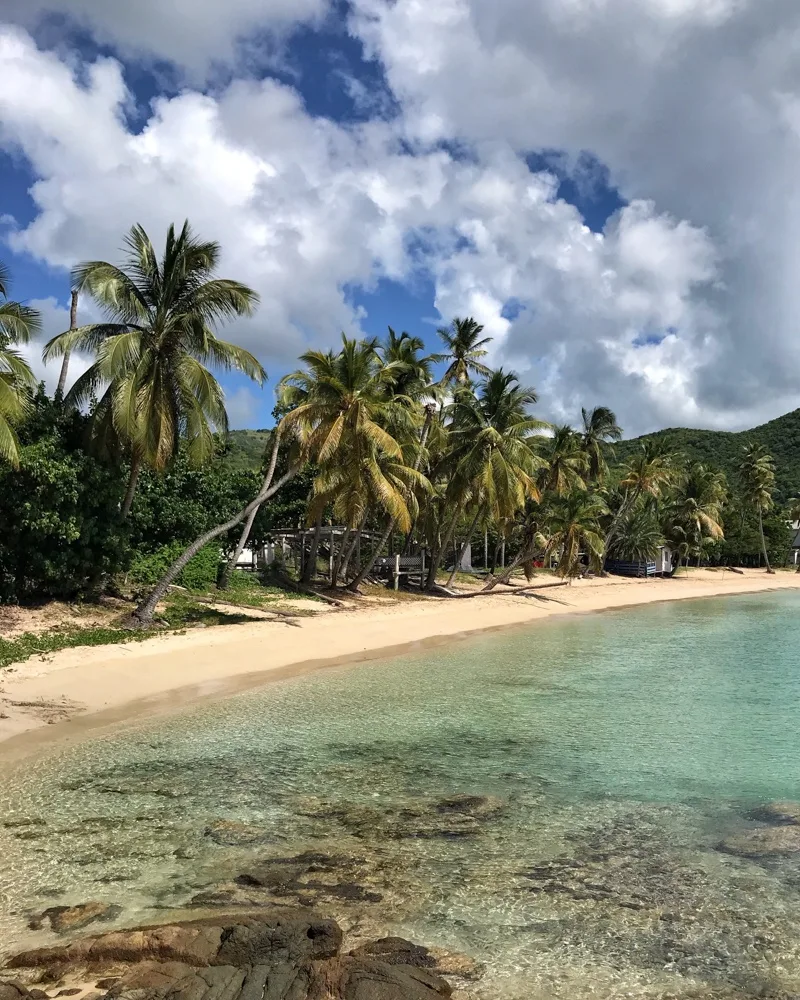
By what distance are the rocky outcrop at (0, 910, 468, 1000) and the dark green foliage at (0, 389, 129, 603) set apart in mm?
12503

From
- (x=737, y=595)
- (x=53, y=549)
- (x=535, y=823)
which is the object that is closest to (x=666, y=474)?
(x=737, y=595)

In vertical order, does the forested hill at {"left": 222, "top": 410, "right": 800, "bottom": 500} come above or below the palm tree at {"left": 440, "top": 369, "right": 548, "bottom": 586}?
above

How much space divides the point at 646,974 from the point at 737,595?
1718 inches

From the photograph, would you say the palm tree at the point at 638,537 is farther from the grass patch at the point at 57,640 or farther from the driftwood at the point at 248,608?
the grass patch at the point at 57,640

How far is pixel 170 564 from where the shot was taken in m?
22.4

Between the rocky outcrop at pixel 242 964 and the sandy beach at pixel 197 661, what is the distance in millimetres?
5214

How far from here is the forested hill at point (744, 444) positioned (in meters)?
88.7

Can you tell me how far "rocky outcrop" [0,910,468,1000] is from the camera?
13.6 ft

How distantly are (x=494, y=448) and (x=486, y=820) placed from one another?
2238 cm

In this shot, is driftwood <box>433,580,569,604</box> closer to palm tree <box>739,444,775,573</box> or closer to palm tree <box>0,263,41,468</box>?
palm tree <box>0,263,41,468</box>

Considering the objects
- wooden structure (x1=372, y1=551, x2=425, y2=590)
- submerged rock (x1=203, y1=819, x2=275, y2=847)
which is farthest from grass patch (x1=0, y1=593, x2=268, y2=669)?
wooden structure (x1=372, y1=551, x2=425, y2=590)

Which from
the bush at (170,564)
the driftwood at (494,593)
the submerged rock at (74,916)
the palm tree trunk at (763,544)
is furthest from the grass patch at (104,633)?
the palm tree trunk at (763,544)

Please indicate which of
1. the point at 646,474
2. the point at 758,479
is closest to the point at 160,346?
the point at 646,474

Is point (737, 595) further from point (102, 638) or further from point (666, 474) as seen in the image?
point (102, 638)
